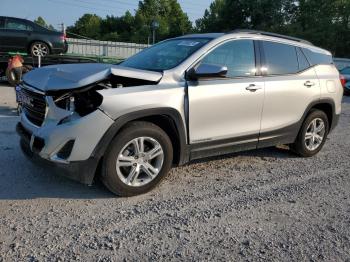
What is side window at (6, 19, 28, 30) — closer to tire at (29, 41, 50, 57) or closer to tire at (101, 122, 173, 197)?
tire at (29, 41, 50, 57)

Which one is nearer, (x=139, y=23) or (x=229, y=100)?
(x=229, y=100)

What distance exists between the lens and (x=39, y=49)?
1435 centimetres

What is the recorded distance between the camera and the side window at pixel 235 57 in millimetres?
4990

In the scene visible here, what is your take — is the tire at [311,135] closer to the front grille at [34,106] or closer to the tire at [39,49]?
the front grille at [34,106]

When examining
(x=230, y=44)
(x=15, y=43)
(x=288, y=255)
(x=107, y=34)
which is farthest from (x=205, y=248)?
(x=107, y=34)

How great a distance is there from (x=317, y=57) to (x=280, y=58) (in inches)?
37.8

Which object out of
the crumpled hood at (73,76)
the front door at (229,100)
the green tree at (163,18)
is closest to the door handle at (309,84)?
the front door at (229,100)

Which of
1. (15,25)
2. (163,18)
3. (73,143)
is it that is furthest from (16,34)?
(163,18)

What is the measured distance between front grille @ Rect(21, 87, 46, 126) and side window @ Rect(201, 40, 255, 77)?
185 centimetres

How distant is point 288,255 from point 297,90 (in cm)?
293

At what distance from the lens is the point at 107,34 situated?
69.8m

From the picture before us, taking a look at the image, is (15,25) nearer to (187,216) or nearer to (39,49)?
(39,49)

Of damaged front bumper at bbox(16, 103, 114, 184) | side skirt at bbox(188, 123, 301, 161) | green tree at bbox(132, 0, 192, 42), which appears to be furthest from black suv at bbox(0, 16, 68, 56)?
green tree at bbox(132, 0, 192, 42)

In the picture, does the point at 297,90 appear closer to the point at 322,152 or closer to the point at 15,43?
the point at 322,152
